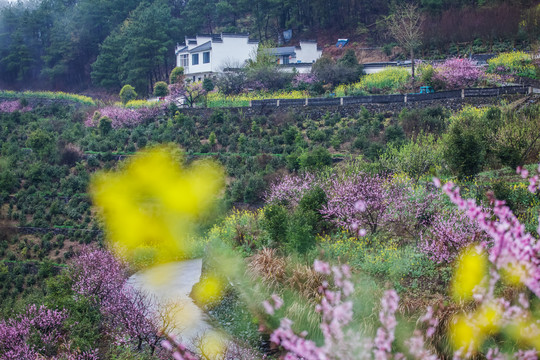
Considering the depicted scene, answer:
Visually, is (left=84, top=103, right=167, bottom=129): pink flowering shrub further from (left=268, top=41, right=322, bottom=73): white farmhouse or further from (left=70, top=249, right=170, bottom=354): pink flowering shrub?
(left=70, top=249, right=170, bottom=354): pink flowering shrub

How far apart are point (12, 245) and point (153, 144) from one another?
8843mm

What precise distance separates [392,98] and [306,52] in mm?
16958

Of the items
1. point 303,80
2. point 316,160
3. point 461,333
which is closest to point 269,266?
point 461,333

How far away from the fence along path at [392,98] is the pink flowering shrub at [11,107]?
2103cm

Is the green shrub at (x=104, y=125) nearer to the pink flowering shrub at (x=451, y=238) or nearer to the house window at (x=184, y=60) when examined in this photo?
the house window at (x=184, y=60)

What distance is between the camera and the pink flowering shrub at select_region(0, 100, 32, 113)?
39.8 metres

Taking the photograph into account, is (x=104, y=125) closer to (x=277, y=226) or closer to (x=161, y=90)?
(x=161, y=90)

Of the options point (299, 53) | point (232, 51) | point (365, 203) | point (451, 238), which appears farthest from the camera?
point (299, 53)

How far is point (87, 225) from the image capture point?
22.8 meters

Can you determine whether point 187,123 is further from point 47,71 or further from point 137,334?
point 47,71

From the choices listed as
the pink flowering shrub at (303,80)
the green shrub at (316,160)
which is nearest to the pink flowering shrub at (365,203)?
the green shrub at (316,160)

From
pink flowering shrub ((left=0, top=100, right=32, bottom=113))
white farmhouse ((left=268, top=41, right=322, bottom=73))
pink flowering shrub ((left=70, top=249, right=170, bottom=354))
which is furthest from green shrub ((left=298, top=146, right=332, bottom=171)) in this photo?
pink flowering shrub ((left=0, top=100, right=32, bottom=113))

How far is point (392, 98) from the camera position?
89.6 ft

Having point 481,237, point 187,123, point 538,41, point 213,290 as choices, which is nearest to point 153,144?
point 187,123
